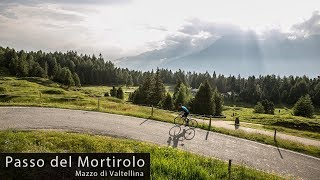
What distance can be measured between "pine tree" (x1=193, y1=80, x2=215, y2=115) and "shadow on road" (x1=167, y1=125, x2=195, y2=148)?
145 ft

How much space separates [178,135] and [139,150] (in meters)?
6.40

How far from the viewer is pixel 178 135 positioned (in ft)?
83.5

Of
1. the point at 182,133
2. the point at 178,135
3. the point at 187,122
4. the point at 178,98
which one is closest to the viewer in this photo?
the point at 178,135

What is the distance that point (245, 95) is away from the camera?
17350 centimetres

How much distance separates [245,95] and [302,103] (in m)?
93.3

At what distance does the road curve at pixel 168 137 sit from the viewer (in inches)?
829

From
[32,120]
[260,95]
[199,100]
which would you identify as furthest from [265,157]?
[260,95]

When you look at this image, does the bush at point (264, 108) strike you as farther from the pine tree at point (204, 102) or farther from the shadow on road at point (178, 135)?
the shadow on road at point (178, 135)

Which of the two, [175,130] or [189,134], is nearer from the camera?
[189,134]

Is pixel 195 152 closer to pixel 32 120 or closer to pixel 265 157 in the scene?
pixel 265 157

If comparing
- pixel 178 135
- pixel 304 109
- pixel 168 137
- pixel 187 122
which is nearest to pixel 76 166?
pixel 168 137

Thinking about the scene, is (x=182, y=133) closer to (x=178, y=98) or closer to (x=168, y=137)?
(x=168, y=137)

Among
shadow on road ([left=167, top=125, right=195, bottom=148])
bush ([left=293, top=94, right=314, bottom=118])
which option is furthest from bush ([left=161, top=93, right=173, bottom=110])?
shadow on road ([left=167, top=125, right=195, bottom=148])

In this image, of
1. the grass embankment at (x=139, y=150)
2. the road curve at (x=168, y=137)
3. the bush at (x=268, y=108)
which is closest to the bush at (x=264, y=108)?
the bush at (x=268, y=108)
